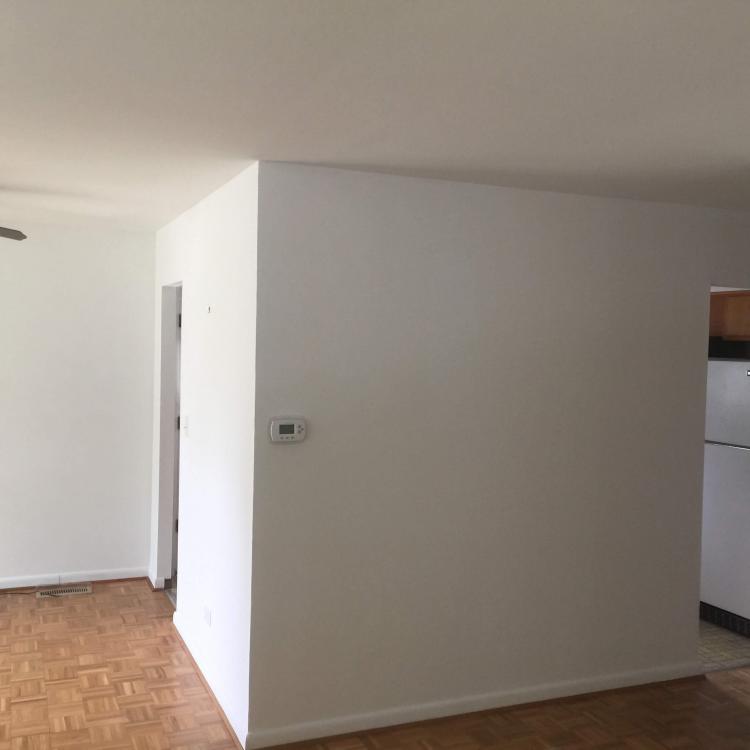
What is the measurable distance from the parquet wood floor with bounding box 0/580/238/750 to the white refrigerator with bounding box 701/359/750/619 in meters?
3.00

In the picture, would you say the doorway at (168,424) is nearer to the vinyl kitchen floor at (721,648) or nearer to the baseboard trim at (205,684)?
the baseboard trim at (205,684)

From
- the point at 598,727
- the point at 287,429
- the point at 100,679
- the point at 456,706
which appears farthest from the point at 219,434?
the point at 598,727

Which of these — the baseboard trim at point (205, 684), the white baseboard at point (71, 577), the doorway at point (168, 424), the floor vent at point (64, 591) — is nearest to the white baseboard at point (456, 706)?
the baseboard trim at point (205, 684)

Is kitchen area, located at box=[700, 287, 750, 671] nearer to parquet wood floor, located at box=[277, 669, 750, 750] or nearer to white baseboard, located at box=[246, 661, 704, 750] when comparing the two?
white baseboard, located at box=[246, 661, 704, 750]

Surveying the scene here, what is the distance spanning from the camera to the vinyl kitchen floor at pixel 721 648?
427 centimetres

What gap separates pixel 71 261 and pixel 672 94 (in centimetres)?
405

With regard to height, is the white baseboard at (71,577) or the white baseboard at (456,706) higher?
the white baseboard at (71,577)

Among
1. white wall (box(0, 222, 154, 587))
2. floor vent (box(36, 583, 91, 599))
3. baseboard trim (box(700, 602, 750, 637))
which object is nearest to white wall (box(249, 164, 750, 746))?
baseboard trim (box(700, 602, 750, 637))

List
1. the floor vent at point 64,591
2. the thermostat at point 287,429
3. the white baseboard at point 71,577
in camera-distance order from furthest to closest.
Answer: the white baseboard at point 71,577 → the floor vent at point 64,591 → the thermostat at point 287,429

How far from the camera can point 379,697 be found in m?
3.46

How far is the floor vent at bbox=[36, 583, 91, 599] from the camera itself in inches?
199

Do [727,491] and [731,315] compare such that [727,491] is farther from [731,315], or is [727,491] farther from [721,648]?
[731,315]

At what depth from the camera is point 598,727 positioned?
349 centimetres

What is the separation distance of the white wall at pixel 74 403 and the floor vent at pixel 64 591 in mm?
89
